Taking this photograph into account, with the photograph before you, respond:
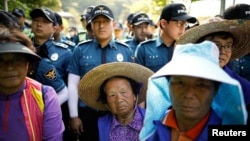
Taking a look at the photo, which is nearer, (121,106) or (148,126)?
(148,126)

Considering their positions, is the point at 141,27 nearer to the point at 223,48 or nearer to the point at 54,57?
the point at 54,57

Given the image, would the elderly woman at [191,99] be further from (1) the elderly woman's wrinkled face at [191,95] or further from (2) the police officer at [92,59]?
(2) the police officer at [92,59]

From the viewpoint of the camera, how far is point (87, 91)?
2420 millimetres

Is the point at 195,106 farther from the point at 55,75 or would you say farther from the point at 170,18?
the point at 170,18

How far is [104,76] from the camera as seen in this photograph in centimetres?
227

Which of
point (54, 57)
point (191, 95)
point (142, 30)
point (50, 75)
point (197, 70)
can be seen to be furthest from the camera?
point (142, 30)

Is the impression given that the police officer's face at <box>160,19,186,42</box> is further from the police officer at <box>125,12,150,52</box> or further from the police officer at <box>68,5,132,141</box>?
the police officer at <box>125,12,150,52</box>

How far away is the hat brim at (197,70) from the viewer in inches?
45.4

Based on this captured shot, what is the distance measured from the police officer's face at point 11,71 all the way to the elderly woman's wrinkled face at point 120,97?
0.66 m

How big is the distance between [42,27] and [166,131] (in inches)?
98.3

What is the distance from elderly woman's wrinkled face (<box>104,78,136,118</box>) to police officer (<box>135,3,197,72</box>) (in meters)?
1.07

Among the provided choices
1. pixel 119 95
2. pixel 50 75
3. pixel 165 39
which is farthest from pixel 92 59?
pixel 119 95

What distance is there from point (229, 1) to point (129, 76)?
3.22 meters

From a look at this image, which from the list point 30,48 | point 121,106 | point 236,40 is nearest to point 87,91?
point 121,106
